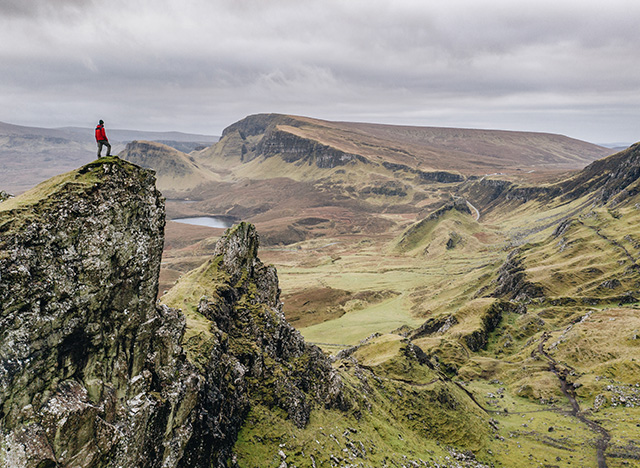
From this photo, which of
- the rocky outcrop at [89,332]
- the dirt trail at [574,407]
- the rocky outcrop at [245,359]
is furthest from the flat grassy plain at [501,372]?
the rocky outcrop at [89,332]

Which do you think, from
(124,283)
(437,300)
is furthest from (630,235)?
(124,283)

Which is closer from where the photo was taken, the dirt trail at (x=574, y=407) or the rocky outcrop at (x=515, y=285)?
the dirt trail at (x=574, y=407)

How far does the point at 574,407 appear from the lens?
8656 centimetres

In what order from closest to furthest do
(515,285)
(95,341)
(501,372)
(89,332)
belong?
(89,332), (95,341), (501,372), (515,285)

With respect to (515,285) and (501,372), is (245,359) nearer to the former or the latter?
(501,372)

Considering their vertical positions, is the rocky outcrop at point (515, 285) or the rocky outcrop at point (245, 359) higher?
the rocky outcrop at point (245, 359)

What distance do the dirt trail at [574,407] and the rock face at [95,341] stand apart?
2794 inches

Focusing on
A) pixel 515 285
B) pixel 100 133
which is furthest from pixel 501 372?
pixel 100 133

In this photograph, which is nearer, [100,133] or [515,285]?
[100,133]

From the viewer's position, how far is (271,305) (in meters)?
62.8

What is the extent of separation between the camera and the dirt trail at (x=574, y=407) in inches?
2721

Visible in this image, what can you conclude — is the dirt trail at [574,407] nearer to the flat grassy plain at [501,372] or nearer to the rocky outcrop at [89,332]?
the flat grassy plain at [501,372]

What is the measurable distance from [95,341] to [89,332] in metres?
0.82

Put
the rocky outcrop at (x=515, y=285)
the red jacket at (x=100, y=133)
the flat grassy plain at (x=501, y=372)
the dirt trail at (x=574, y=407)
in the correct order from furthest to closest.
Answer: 1. the rocky outcrop at (x=515, y=285)
2. the dirt trail at (x=574, y=407)
3. the flat grassy plain at (x=501, y=372)
4. the red jacket at (x=100, y=133)
